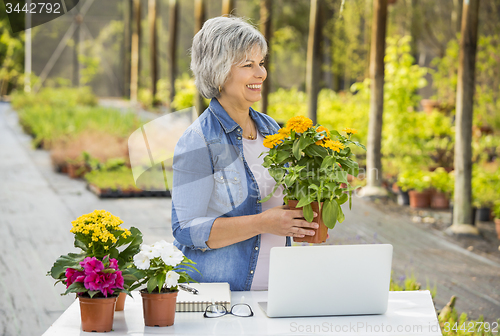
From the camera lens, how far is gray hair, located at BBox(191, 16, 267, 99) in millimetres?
1526

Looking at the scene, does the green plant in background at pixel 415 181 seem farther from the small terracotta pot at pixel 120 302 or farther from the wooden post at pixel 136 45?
the wooden post at pixel 136 45

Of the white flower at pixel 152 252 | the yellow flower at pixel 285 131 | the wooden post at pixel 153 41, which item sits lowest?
the white flower at pixel 152 252

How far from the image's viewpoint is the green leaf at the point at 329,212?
4.43 feet

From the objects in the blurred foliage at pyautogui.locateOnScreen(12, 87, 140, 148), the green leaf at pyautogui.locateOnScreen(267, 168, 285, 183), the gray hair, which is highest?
the gray hair

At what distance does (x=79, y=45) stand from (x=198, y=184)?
53.8 feet

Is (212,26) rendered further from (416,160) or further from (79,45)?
(79,45)

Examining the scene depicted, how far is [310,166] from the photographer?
4.42 feet

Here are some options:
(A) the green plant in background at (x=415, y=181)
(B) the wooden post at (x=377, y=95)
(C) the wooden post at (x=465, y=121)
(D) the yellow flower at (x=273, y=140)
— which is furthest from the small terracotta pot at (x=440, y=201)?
(D) the yellow flower at (x=273, y=140)

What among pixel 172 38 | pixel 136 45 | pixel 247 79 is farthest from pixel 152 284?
pixel 136 45

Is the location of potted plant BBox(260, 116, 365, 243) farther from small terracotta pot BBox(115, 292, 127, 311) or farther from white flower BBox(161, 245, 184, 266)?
small terracotta pot BBox(115, 292, 127, 311)

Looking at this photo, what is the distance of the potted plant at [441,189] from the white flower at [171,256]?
5278 mm

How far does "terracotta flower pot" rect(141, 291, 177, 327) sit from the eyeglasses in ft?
0.37

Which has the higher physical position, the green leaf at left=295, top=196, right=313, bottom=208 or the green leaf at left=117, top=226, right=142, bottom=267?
the green leaf at left=295, top=196, right=313, bottom=208

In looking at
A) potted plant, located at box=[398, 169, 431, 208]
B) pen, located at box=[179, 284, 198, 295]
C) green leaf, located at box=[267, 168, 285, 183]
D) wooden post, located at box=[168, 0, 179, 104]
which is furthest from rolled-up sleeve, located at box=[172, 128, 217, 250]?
wooden post, located at box=[168, 0, 179, 104]
